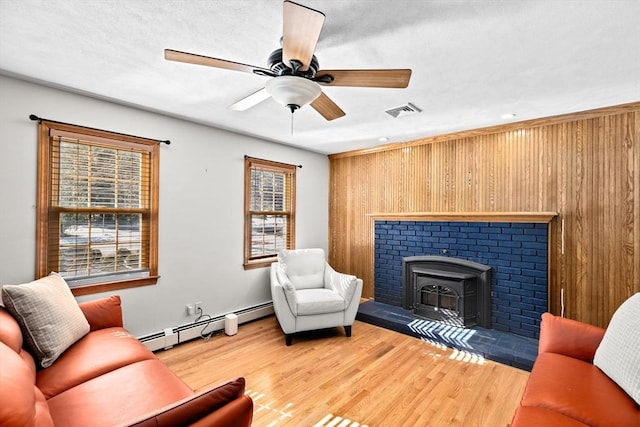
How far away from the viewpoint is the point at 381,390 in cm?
238

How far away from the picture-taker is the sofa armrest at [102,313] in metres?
2.26

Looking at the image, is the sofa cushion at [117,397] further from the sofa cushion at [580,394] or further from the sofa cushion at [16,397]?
the sofa cushion at [580,394]

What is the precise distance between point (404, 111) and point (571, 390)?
2.36 metres

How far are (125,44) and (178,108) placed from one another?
1.10 m

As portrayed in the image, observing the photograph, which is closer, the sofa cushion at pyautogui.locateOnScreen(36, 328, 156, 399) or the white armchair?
the sofa cushion at pyautogui.locateOnScreen(36, 328, 156, 399)

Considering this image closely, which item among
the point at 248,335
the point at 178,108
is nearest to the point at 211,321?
the point at 248,335

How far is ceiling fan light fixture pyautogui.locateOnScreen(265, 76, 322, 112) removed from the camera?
5.35 ft

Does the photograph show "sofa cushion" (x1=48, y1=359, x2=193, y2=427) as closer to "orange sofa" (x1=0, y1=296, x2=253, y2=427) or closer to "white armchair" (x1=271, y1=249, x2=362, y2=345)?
"orange sofa" (x1=0, y1=296, x2=253, y2=427)

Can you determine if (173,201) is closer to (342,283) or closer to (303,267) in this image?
(303,267)

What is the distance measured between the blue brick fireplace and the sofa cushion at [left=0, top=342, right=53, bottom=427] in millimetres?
3700

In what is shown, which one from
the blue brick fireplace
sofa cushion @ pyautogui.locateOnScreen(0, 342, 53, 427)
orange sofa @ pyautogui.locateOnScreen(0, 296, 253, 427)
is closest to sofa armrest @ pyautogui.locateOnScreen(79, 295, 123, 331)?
A: orange sofa @ pyautogui.locateOnScreen(0, 296, 253, 427)

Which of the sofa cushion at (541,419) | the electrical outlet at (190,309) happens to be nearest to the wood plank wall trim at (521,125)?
the sofa cushion at (541,419)

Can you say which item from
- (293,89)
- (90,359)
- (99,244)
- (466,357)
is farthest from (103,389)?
(466,357)

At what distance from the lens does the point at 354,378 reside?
8.34 ft
